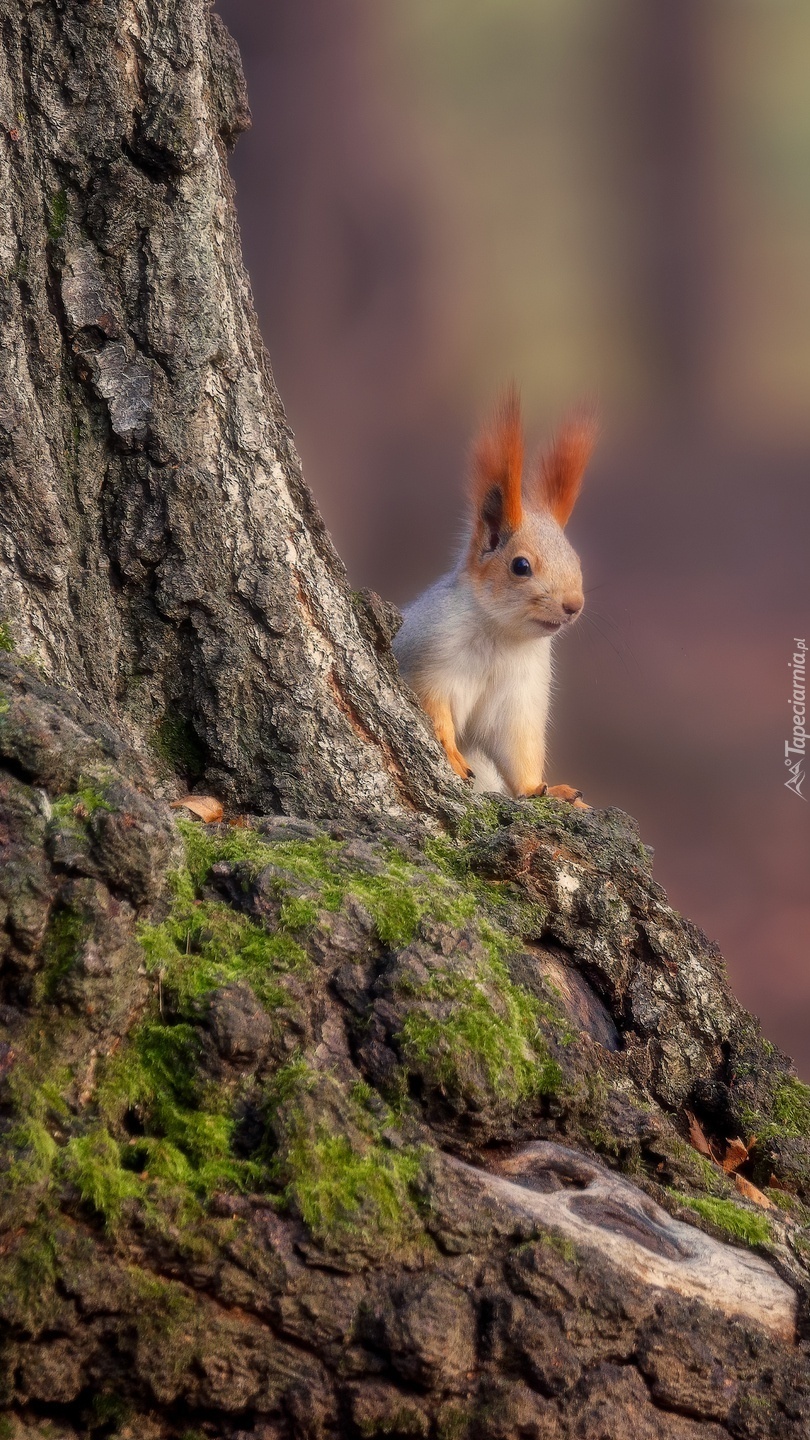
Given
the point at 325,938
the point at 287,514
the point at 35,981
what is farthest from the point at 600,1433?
the point at 287,514

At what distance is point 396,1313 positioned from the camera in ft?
3.27

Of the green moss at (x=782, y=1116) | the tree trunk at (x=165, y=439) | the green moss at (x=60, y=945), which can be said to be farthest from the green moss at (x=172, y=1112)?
the green moss at (x=782, y=1116)

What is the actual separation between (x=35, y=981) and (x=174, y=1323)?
32cm

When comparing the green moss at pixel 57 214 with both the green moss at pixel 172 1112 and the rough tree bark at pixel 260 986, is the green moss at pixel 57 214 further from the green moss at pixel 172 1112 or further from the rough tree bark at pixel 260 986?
the green moss at pixel 172 1112

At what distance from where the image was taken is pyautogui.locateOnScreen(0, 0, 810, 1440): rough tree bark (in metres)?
0.99

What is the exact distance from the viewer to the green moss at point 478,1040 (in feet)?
3.88

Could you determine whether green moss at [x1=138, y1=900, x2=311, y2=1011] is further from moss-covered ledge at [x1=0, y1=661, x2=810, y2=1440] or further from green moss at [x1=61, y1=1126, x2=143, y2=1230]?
green moss at [x1=61, y1=1126, x2=143, y2=1230]

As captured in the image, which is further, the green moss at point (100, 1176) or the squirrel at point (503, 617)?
the squirrel at point (503, 617)

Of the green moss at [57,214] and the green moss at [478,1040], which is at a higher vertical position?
the green moss at [57,214]

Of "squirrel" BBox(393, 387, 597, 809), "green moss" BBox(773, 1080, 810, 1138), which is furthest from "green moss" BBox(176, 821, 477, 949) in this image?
"squirrel" BBox(393, 387, 597, 809)

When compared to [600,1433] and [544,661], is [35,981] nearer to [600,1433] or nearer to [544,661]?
[600,1433]

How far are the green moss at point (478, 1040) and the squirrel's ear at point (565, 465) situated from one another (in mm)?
1865

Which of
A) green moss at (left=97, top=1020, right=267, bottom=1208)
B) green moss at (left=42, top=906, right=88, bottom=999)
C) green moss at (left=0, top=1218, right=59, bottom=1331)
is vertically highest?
green moss at (left=42, top=906, right=88, bottom=999)

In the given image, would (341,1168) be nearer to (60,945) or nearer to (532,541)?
(60,945)
